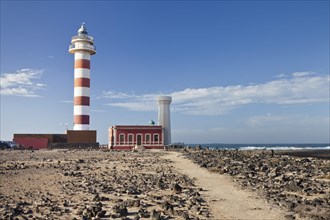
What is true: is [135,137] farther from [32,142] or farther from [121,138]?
[32,142]

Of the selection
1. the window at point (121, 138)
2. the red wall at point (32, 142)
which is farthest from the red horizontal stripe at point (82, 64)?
the red wall at point (32, 142)

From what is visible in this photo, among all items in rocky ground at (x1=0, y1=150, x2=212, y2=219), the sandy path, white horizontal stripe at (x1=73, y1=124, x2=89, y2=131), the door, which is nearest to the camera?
rocky ground at (x1=0, y1=150, x2=212, y2=219)

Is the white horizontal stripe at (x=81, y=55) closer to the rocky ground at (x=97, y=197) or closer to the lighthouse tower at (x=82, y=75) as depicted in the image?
the lighthouse tower at (x=82, y=75)

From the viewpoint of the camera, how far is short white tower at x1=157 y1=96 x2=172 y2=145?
47.5 meters

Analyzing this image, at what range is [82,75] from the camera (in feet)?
143

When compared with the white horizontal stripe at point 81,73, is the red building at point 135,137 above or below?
below

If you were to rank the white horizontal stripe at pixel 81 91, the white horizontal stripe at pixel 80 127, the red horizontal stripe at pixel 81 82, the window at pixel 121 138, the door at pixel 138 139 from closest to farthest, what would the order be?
the white horizontal stripe at pixel 80 127, the white horizontal stripe at pixel 81 91, the red horizontal stripe at pixel 81 82, the window at pixel 121 138, the door at pixel 138 139

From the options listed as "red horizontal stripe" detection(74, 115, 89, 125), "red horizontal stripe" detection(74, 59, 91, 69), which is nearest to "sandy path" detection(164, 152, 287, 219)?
"red horizontal stripe" detection(74, 115, 89, 125)

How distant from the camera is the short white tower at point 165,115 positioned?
47.5m

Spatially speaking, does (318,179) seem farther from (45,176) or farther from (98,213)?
(45,176)

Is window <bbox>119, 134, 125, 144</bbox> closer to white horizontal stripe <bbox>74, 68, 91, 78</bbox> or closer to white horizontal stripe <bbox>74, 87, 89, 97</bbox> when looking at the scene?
white horizontal stripe <bbox>74, 87, 89, 97</bbox>

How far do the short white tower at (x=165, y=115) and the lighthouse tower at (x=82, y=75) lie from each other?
404 inches

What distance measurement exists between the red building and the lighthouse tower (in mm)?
3821

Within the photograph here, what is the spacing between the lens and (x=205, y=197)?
417 inches
